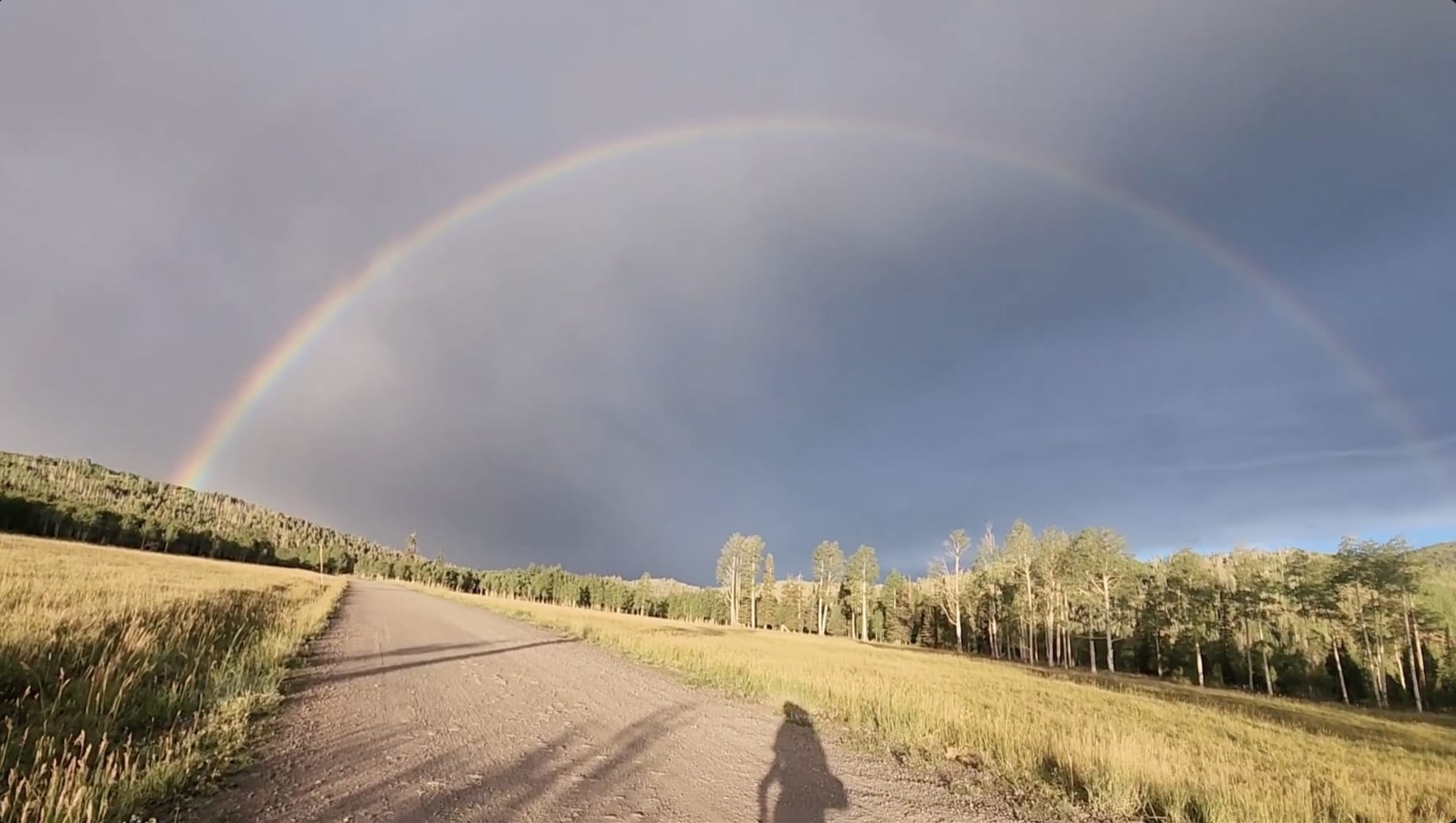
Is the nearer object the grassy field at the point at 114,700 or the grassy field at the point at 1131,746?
the grassy field at the point at 114,700

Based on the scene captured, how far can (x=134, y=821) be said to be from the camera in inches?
180

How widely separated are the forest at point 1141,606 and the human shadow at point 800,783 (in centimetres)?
5366

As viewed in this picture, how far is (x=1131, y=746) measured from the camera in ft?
33.4

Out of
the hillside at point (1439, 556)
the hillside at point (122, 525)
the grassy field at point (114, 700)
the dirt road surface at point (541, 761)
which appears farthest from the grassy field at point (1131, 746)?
the hillside at point (122, 525)

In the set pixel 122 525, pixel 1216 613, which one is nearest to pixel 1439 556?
pixel 1216 613

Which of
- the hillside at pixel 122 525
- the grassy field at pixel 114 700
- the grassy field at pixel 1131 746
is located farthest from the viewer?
the hillside at pixel 122 525

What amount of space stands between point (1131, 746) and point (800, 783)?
21.6 ft

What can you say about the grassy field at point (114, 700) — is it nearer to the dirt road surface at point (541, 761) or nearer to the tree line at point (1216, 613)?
the dirt road surface at point (541, 761)

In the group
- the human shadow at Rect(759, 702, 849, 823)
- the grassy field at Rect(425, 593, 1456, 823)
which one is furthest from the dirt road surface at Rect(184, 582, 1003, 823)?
the grassy field at Rect(425, 593, 1456, 823)

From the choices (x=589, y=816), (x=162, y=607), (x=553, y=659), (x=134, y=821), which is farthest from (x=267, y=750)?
(x=553, y=659)

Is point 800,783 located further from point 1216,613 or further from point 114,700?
point 1216,613

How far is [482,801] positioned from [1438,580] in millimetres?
64123

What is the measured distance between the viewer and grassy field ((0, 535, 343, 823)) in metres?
4.82

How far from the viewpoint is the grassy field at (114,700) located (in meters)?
4.82
